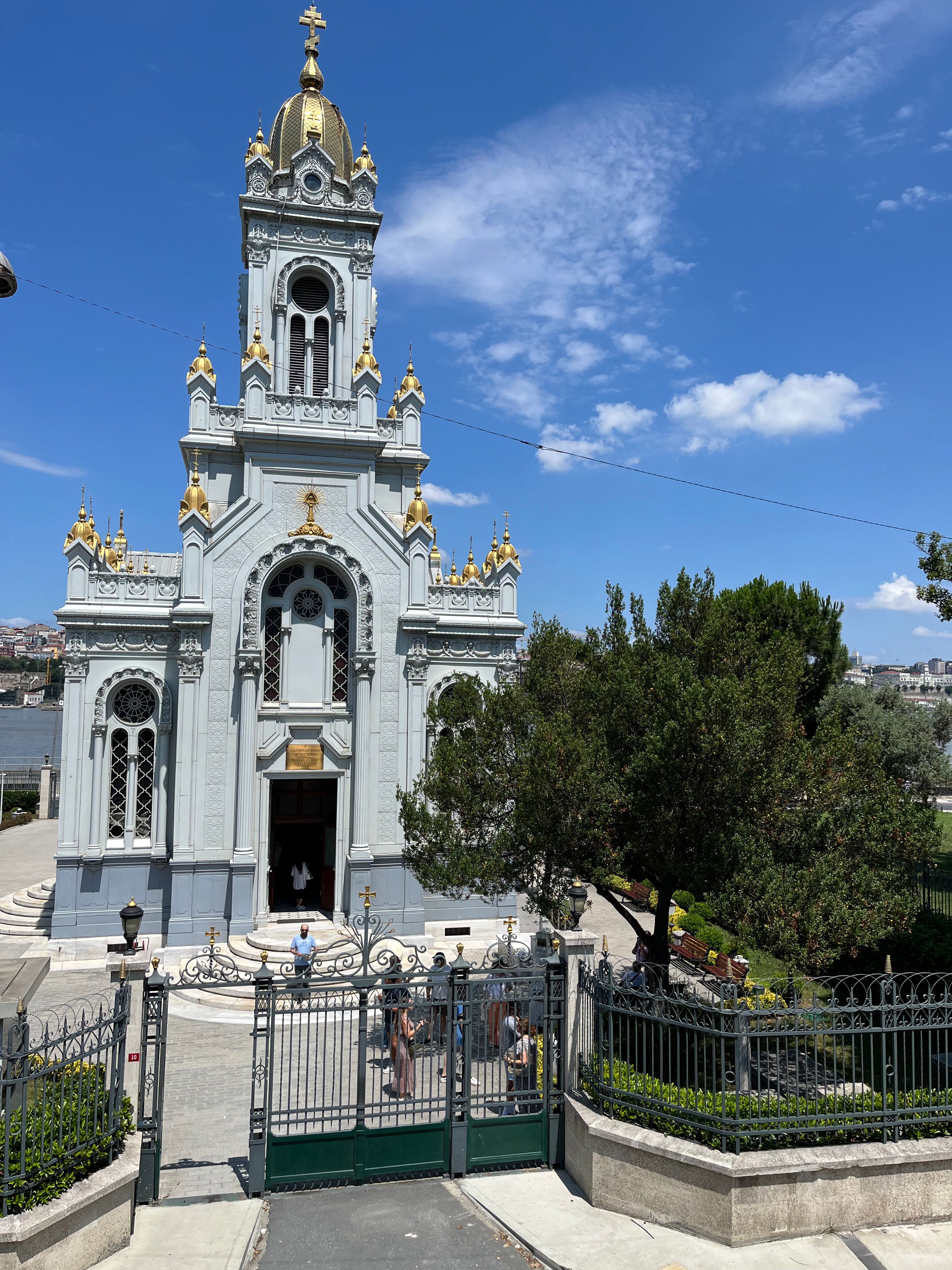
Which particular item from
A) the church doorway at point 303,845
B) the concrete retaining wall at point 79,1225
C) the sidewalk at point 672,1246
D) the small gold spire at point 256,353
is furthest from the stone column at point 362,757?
the concrete retaining wall at point 79,1225

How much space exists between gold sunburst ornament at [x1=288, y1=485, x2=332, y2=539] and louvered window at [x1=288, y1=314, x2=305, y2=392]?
400cm

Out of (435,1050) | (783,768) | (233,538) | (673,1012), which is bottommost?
(435,1050)

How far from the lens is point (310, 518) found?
945 inches

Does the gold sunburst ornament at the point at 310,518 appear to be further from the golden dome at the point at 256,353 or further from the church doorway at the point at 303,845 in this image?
the church doorway at the point at 303,845

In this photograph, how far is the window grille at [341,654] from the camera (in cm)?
2439

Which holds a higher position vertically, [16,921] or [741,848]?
[741,848]

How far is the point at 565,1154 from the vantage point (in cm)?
1166

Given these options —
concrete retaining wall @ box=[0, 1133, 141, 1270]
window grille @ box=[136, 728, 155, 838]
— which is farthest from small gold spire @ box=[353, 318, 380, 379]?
concrete retaining wall @ box=[0, 1133, 141, 1270]

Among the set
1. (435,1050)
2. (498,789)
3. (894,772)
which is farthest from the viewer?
(894,772)

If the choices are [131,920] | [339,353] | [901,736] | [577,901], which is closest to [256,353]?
[339,353]

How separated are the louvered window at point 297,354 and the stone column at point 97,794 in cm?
1125

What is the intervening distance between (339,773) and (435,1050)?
11.9m

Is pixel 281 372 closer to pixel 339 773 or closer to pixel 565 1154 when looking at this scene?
pixel 339 773

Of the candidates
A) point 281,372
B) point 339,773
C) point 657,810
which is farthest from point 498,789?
point 281,372
